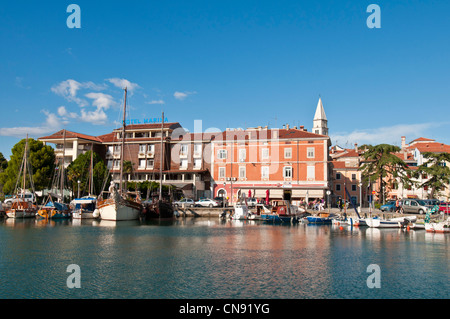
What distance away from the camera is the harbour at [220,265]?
16.5m

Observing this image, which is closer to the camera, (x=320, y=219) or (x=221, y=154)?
(x=320, y=219)

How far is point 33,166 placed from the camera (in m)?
59.0

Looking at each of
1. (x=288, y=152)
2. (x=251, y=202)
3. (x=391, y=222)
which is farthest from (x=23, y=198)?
(x=391, y=222)

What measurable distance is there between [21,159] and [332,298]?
55158 mm

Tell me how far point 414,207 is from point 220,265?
34.3 metres

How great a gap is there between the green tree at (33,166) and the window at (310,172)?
128 feet

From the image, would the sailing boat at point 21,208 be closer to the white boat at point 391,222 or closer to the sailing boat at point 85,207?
the sailing boat at point 85,207

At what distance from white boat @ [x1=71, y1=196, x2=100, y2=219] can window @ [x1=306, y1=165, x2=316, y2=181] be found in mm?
31763

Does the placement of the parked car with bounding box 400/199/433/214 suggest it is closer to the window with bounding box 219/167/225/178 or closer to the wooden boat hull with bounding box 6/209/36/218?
the window with bounding box 219/167/225/178

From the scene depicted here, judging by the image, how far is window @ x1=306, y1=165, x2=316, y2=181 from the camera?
62469 mm

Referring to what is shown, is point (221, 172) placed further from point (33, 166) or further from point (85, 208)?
point (33, 166)

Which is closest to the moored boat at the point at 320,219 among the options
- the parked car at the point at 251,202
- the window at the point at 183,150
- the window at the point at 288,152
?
the parked car at the point at 251,202

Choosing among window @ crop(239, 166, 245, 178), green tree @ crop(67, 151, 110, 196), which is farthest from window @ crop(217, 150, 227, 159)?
green tree @ crop(67, 151, 110, 196)

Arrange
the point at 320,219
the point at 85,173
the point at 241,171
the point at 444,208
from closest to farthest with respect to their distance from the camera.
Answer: the point at 444,208 → the point at 320,219 → the point at 85,173 → the point at 241,171
